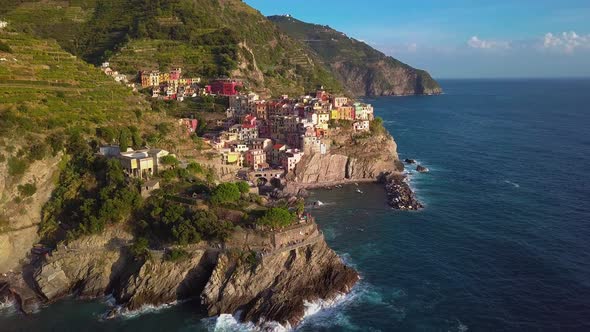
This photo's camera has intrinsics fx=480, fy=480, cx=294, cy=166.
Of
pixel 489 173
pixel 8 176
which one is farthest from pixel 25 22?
pixel 489 173

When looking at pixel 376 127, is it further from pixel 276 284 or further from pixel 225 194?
pixel 276 284

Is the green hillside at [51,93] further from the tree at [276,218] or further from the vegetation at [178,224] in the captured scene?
the tree at [276,218]

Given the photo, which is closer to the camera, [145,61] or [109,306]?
[109,306]

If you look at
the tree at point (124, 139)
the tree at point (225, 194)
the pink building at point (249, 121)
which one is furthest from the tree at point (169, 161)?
the pink building at point (249, 121)

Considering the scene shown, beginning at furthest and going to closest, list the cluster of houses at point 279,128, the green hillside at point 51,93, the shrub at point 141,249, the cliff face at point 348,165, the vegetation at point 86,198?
the cliff face at point 348,165 < the cluster of houses at point 279,128 < the green hillside at point 51,93 < the vegetation at point 86,198 < the shrub at point 141,249

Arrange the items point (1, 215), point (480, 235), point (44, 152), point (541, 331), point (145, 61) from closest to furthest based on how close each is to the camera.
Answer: point (541, 331)
point (1, 215)
point (44, 152)
point (480, 235)
point (145, 61)

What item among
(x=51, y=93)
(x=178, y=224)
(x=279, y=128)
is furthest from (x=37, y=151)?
(x=279, y=128)

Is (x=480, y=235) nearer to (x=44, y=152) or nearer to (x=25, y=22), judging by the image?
(x=44, y=152)

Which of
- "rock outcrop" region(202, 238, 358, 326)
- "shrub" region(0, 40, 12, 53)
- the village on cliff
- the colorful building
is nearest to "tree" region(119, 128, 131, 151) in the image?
the village on cliff
